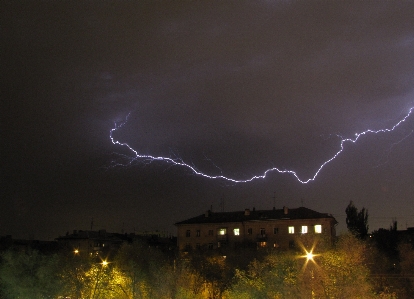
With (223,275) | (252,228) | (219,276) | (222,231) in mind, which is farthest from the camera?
(222,231)

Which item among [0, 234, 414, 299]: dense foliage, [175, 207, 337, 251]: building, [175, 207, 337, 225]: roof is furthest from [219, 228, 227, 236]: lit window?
[0, 234, 414, 299]: dense foliage

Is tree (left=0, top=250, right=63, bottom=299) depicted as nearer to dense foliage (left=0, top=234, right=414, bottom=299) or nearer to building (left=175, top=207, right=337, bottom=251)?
dense foliage (left=0, top=234, right=414, bottom=299)

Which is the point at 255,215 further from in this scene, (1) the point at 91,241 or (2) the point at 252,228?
(1) the point at 91,241

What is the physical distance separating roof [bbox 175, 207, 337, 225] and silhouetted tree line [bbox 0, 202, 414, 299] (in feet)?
46.6

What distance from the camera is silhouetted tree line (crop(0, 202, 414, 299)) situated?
29.4 m

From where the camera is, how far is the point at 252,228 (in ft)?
230

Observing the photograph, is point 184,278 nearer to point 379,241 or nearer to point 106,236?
point 379,241

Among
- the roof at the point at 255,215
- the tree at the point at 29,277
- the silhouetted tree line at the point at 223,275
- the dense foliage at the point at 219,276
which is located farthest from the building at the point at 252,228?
the tree at the point at 29,277

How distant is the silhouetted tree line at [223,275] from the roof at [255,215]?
14192mm

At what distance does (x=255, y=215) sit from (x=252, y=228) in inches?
105

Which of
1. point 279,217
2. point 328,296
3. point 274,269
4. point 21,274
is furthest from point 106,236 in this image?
point 328,296

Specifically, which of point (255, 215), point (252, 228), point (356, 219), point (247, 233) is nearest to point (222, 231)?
point (247, 233)

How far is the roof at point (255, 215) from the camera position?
222 ft

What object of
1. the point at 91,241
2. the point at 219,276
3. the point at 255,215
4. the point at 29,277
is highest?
the point at 255,215
